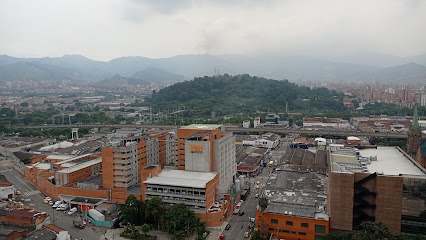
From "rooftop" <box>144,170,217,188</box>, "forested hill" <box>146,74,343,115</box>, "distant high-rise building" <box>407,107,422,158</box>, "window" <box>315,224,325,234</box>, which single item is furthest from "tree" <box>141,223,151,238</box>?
"forested hill" <box>146,74,343,115</box>

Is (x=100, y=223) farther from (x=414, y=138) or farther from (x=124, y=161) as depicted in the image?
(x=414, y=138)

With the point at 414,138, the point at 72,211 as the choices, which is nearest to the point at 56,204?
the point at 72,211

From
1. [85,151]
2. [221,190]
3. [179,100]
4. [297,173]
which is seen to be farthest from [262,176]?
[179,100]

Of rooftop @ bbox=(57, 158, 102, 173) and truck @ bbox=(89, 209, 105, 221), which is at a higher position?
rooftop @ bbox=(57, 158, 102, 173)

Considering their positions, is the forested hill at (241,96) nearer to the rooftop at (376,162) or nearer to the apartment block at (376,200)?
the rooftop at (376,162)

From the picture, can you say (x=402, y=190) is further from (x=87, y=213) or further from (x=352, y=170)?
(x=87, y=213)

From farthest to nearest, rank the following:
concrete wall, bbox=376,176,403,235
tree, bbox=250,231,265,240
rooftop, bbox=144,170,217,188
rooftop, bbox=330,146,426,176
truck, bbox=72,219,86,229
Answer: rooftop, bbox=144,170,217,188, truck, bbox=72,219,86,229, rooftop, bbox=330,146,426,176, tree, bbox=250,231,265,240, concrete wall, bbox=376,176,403,235

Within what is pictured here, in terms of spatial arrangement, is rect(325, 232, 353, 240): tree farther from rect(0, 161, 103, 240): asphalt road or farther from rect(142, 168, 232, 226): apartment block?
rect(0, 161, 103, 240): asphalt road
